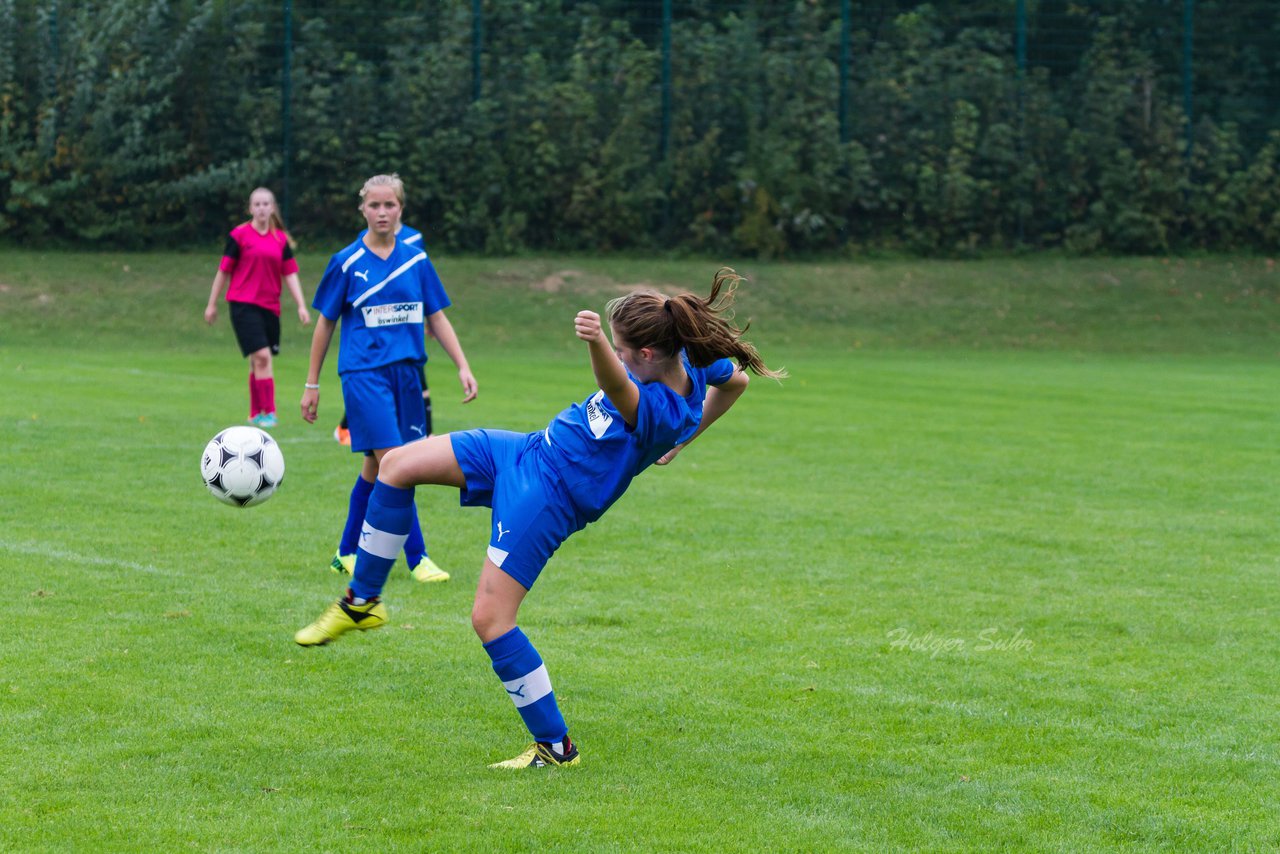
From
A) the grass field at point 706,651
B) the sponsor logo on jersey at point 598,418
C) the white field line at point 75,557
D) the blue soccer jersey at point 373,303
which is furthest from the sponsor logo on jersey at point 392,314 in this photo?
the sponsor logo on jersey at point 598,418

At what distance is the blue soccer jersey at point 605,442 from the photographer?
185 inches

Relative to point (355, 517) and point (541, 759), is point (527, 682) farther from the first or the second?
point (355, 517)

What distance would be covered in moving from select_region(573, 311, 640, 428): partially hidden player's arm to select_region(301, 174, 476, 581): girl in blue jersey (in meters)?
2.97

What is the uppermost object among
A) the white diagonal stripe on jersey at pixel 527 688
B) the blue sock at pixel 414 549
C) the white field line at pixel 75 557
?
the white diagonal stripe on jersey at pixel 527 688

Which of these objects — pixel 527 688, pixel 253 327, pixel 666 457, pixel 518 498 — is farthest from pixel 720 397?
pixel 253 327

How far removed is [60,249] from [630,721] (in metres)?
24.9

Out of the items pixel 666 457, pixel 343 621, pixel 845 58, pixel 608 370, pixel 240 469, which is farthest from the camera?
pixel 845 58

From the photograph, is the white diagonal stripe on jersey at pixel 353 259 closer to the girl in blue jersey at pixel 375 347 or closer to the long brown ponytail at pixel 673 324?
the girl in blue jersey at pixel 375 347

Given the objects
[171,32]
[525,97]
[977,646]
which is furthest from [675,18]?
[977,646]

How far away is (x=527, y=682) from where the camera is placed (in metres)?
4.63

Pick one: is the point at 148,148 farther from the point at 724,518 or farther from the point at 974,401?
the point at 724,518

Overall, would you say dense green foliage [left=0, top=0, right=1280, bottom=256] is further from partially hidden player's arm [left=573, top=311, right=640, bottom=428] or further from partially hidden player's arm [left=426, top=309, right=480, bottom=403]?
partially hidden player's arm [left=573, top=311, right=640, bottom=428]

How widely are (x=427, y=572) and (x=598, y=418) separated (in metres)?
3.04

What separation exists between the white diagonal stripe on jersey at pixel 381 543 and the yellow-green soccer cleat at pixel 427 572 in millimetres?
2405
